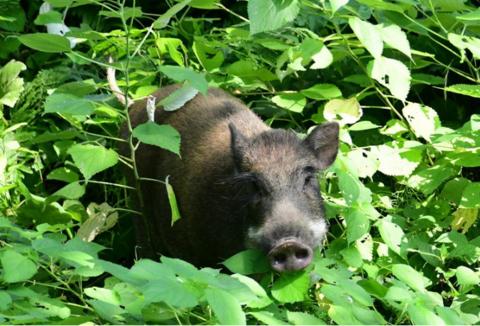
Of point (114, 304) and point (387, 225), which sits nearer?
point (114, 304)

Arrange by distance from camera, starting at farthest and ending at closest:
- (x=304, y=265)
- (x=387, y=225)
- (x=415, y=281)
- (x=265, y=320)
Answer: (x=387, y=225) < (x=304, y=265) < (x=415, y=281) < (x=265, y=320)

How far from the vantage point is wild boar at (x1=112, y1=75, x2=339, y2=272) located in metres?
4.76

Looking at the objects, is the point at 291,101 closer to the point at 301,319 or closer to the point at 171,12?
the point at 171,12

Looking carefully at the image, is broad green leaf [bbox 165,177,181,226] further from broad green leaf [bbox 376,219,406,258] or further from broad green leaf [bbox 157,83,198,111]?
broad green leaf [bbox 376,219,406,258]

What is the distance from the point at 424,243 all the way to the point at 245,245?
994 mm

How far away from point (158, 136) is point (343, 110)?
4.62 ft

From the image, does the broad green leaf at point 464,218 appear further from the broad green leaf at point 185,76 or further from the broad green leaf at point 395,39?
the broad green leaf at point 185,76

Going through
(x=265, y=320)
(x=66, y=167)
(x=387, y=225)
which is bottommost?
(x=66, y=167)

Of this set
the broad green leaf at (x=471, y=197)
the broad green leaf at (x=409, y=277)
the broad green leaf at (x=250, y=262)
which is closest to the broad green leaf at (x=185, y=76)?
the broad green leaf at (x=250, y=262)

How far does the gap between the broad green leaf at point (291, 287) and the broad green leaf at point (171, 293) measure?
95 cm

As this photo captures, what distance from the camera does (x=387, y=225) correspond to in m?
4.96

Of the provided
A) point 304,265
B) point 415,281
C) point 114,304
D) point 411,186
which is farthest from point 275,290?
point 411,186

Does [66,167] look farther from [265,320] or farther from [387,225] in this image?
[265,320]

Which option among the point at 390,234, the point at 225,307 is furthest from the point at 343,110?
the point at 225,307
